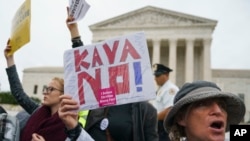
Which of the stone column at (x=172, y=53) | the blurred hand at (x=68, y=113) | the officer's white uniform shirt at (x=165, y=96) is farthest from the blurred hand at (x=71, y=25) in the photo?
the stone column at (x=172, y=53)

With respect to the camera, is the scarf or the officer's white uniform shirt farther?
the officer's white uniform shirt

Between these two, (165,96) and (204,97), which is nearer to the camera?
(204,97)

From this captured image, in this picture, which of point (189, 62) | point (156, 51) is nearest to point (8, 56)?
point (189, 62)

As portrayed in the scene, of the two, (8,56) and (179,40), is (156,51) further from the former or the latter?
(8,56)

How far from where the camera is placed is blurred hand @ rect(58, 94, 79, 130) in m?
1.72

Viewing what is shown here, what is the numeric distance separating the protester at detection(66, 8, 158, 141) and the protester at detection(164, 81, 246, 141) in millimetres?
775

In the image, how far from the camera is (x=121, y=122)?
2.75 m

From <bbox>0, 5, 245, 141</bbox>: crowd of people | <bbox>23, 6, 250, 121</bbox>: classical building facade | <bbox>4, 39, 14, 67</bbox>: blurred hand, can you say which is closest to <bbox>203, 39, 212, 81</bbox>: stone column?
Result: <bbox>23, 6, 250, 121</bbox>: classical building facade

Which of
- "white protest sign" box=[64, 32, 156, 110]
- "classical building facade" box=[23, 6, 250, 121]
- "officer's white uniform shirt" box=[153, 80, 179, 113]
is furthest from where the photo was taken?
"classical building facade" box=[23, 6, 250, 121]

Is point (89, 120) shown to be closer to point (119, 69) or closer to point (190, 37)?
point (119, 69)

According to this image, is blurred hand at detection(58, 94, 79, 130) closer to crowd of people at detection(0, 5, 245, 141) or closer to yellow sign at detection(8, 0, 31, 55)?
crowd of people at detection(0, 5, 245, 141)

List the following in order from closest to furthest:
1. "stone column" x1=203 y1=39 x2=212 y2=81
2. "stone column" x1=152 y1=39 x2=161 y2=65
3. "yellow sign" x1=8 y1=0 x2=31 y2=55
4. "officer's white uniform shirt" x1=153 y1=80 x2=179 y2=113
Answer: "yellow sign" x1=8 y1=0 x2=31 y2=55 < "officer's white uniform shirt" x1=153 y1=80 x2=179 y2=113 < "stone column" x1=203 y1=39 x2=212 y2=81 < "stone column" x1=152 y1=39 x2=161 y2=65

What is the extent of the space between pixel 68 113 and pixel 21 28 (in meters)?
1.73

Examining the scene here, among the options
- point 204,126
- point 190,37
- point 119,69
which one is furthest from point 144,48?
point 190,37
